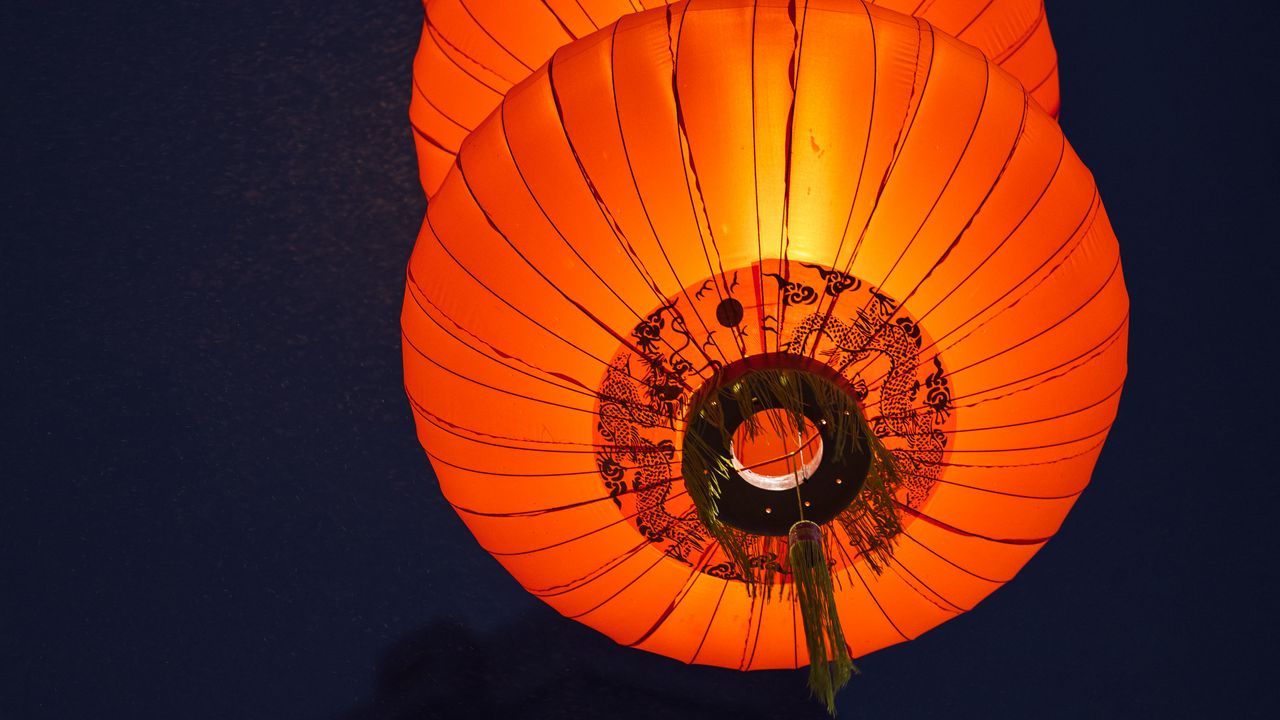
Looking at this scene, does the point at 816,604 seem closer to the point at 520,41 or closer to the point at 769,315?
the point at 769,315

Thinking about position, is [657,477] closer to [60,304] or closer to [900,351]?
[900,351]

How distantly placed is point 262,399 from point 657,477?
1.12m

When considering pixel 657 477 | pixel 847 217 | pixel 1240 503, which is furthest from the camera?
pixel 1240 503

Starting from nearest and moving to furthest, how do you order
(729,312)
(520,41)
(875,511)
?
1. (729,312)
2. (875,511)
3. (520,41)

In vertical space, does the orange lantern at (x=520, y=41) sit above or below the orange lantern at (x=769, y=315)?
above

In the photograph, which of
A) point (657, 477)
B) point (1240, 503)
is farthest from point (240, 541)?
point (1240, 503)

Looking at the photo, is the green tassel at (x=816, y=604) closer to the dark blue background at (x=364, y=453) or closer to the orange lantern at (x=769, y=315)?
the orange lantern at (x=769, y=315)

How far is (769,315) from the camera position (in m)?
1.27

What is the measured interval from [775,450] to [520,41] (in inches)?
23.2

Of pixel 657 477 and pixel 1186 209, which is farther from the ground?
pixel 1186 209

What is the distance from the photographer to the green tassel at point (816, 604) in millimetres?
1336

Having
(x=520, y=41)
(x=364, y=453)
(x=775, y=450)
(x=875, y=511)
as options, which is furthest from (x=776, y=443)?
(x=364, y=453)

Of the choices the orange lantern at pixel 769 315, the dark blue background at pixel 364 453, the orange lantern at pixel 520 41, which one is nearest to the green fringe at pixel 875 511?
the orange lantern at pixel 769 315

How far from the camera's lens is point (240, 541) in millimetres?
2234
